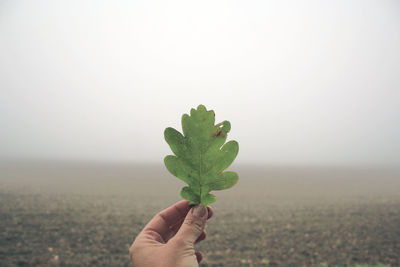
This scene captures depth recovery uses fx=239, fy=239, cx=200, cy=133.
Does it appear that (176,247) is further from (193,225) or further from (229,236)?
(229,236)

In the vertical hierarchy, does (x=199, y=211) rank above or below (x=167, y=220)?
above

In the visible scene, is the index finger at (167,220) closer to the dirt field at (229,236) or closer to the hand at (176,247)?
the hand at (176,247)

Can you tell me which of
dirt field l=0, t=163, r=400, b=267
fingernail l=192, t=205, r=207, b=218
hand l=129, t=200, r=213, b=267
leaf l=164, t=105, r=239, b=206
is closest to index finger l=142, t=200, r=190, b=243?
hand l=129, t=200, r=213, b=267

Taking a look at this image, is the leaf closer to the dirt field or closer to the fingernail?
the fingernail

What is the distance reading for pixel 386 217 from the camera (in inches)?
538

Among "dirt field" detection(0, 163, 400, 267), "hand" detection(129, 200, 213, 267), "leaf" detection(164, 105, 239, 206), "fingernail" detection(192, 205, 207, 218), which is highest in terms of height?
"leaf" detection(164, 105, 239, 206)

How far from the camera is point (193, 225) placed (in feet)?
5.60

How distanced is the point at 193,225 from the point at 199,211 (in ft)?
0.34

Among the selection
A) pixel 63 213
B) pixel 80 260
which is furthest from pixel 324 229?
pixel 63 213

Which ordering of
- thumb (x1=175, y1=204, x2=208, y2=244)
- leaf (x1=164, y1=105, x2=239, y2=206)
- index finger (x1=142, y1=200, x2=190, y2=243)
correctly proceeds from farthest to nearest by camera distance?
index finger (x1=142, y1=200, x2=190, y2=243)
thumb (x1=175, y1=204, x2=208, y2=244)
leaf (x1=164, y1=105, x2=239, y2=206)

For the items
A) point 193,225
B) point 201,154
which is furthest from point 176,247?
point 201,154

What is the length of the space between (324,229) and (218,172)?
12074 millimetres

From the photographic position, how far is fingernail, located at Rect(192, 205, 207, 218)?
5.68 ft

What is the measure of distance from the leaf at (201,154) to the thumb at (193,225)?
0.25 feet
